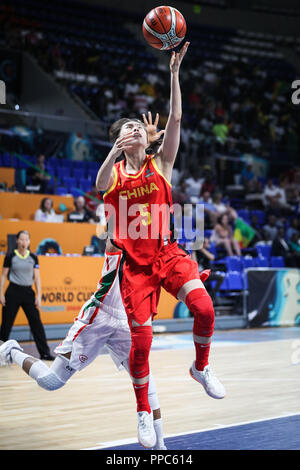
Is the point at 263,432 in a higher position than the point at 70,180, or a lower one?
lower

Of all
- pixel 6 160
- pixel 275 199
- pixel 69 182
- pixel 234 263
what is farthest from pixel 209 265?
pixel 275 199

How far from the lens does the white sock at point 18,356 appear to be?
5020 millimetres

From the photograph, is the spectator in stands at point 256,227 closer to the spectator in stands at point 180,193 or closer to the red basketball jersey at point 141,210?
the spectator in stands at point 180,193

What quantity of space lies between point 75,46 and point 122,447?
17.0 metres

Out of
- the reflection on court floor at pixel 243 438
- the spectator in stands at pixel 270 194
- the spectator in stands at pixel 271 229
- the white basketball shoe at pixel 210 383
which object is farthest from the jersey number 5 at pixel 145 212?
the spectator in stands at pixel 270 194

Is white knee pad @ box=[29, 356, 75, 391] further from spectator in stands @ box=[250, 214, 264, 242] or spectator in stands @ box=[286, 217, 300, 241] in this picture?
spectator in stands @ box=[286, 217, 300, 241]

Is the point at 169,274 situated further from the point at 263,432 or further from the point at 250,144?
the point at 250,144

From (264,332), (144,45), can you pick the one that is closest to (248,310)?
(264,332)

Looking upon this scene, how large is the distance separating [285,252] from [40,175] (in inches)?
237

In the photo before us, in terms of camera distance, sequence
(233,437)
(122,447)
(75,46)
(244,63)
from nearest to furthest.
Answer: (122,447) → (233,437) → (75,46) → (244,63)

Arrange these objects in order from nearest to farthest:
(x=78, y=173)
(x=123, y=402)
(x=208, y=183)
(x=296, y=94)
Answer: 1. (x=123, y=402)
2. (x=78, y=173)
3. (x=208, y=183)
4. (x=296, y=94)

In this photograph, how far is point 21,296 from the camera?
31.1 ft

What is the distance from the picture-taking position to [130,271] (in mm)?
4539

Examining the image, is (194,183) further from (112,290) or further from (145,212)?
(145,212)
